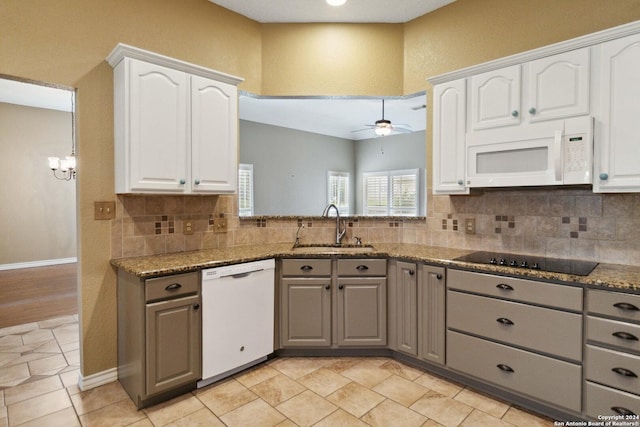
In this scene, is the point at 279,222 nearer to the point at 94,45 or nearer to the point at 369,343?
the point at 369,343

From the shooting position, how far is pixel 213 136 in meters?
2.71

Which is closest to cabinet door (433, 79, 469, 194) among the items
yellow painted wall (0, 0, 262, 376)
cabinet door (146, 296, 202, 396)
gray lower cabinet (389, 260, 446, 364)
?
gray lower cabinet (389, 260, 446, 364)

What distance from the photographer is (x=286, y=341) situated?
284 cm

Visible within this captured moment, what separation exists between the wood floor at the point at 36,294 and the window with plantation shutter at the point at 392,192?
6237 millimetres

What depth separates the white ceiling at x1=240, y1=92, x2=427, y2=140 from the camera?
577 cm

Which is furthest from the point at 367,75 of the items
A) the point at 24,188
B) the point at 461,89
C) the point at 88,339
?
the point at 24,188

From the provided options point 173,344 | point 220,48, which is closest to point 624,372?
point 173,344

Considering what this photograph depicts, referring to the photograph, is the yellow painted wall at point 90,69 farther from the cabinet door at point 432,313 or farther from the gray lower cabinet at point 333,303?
the cabinet door at point 432,313

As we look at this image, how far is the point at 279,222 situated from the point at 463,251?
5.36 feet

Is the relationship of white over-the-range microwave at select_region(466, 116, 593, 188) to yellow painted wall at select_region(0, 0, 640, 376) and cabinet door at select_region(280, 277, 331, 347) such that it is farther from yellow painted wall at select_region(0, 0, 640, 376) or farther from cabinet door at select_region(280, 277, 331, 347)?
cabinet door at select_region(280, 277, 331, 347)

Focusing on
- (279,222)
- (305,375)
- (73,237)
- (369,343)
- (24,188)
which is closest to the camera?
(305,375)

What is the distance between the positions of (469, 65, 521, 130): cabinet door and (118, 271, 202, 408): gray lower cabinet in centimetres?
227

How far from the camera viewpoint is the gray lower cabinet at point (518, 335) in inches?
77.6

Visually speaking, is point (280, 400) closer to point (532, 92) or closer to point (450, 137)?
point (450, 137)
